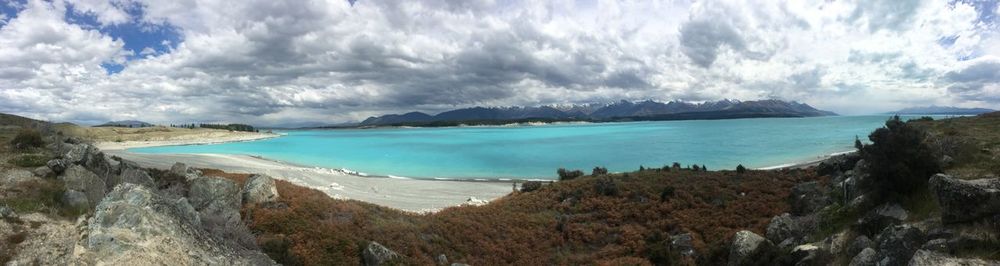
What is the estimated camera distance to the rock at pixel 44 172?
54.7 feet

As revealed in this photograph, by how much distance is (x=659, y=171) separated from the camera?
1250 inches

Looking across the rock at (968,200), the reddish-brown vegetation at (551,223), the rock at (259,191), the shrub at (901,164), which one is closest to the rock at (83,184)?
the rock at (259,191)

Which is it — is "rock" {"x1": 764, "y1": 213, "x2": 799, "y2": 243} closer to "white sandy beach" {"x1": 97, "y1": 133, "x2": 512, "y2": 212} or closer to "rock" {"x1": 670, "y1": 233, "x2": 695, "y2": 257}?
"rock" {"x1": 670, "y1": 233, "x2": 695, "y2": 257}

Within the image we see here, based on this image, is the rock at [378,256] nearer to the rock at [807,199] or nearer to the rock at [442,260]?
the rock at [442,260]

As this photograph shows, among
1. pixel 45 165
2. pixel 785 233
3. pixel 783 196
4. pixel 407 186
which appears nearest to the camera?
pixel 785 233

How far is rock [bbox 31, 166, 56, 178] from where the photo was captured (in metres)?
16.7

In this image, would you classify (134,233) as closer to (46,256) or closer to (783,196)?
(46,256)

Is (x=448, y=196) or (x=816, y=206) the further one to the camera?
(x=448, y=196)

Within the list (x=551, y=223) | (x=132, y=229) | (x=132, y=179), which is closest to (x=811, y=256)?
(x=551, y=223)

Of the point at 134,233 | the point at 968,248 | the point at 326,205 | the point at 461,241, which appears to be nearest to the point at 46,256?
the point at 134,233

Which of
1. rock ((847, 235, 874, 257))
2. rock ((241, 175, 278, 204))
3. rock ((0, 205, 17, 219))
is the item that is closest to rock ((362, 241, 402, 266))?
rock ((241, 175, 278, 204))

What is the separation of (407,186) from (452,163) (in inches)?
994

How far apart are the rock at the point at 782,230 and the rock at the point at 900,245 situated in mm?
6850

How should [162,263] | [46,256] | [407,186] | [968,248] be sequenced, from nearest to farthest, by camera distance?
[968,248], [162,263], [46,256], [407,186]
